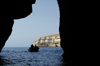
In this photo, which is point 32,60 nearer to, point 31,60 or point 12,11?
point 31,60

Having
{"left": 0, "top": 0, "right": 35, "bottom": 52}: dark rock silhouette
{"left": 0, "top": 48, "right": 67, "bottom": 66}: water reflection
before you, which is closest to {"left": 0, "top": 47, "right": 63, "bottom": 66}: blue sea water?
{"left": 0, "top": 48, "right": 67, "bottom": 66}: water reflection

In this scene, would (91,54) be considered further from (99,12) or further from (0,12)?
(0,12)

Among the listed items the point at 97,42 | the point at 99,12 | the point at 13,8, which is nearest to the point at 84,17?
the point at 99,12

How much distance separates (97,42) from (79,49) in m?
4.18

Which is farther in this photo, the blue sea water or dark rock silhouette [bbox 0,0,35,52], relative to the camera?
dark rock silhouette [bbox 0,0,35,52]

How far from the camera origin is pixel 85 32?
1412 cm

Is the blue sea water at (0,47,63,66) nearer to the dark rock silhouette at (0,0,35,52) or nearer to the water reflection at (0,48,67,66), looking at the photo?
the water reflection at (0,48,67,66)

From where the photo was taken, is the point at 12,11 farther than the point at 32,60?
No

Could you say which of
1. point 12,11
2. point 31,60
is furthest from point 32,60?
point 12,11

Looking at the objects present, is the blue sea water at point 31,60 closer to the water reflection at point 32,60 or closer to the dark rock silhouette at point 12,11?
the water reflection at point 32,60

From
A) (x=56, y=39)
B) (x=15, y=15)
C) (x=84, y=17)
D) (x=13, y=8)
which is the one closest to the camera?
(x=84, y=17)

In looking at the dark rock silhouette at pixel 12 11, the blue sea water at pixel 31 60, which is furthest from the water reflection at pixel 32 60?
the dark rock silhouette at pixel 12 11

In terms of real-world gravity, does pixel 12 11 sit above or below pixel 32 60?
above

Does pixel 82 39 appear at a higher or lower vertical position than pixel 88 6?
lower
